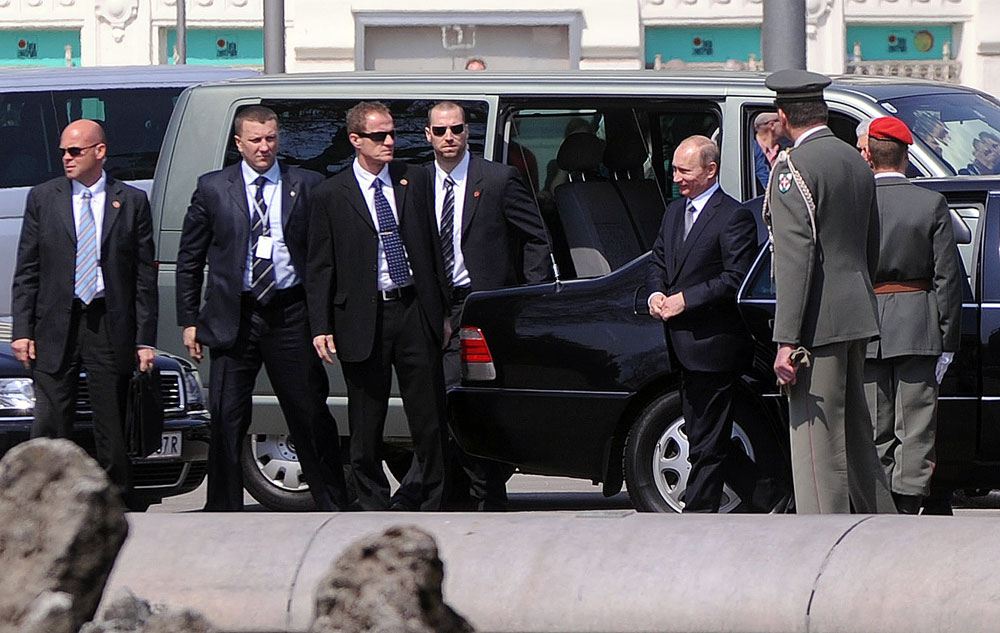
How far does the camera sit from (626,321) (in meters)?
8.38

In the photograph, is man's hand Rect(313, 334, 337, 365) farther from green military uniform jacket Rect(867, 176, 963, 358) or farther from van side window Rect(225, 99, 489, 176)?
green military uniform jacket Rect(867, 176, 963, 358)

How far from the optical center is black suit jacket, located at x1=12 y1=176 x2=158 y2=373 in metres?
8.23

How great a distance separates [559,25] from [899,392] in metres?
16.8

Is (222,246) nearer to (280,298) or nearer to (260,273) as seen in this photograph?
(260,273)

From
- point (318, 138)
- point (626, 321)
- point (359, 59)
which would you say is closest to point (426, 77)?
point (318, 138)

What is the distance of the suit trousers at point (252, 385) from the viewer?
8141mm

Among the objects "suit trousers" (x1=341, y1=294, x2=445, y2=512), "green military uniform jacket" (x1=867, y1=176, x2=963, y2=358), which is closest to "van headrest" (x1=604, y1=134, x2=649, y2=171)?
"suit trousers" (x1=341, y1=294, x2=445, y2=512)

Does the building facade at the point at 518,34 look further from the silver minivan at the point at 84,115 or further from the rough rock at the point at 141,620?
the rough rock at the point at 141,620

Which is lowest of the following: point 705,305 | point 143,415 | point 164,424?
point 164,424

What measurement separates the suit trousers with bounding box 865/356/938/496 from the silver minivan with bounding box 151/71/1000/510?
1665 millimetres

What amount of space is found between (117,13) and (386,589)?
21.1 meters

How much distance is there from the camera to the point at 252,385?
27.0 feet

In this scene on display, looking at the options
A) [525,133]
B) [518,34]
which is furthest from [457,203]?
[518,34]

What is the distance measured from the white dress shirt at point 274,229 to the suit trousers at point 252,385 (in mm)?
93
